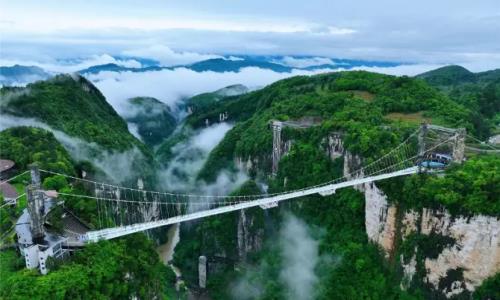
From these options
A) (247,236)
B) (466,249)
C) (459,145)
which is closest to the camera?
(466,249)

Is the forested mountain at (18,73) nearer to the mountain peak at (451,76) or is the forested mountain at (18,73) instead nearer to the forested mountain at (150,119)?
the forested mountain at (150,119)

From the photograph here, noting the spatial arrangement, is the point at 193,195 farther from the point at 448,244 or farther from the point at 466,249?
the point at 466,249

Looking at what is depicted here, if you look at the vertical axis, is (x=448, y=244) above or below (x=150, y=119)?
above

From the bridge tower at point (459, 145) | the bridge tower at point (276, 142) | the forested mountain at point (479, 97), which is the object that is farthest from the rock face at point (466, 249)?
the bridge tower at point (276, 142)

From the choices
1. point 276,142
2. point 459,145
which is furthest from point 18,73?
point 459,145

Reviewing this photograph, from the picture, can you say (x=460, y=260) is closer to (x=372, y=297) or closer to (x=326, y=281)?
(x=372, y=297)

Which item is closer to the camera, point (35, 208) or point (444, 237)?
point (35, 208)
